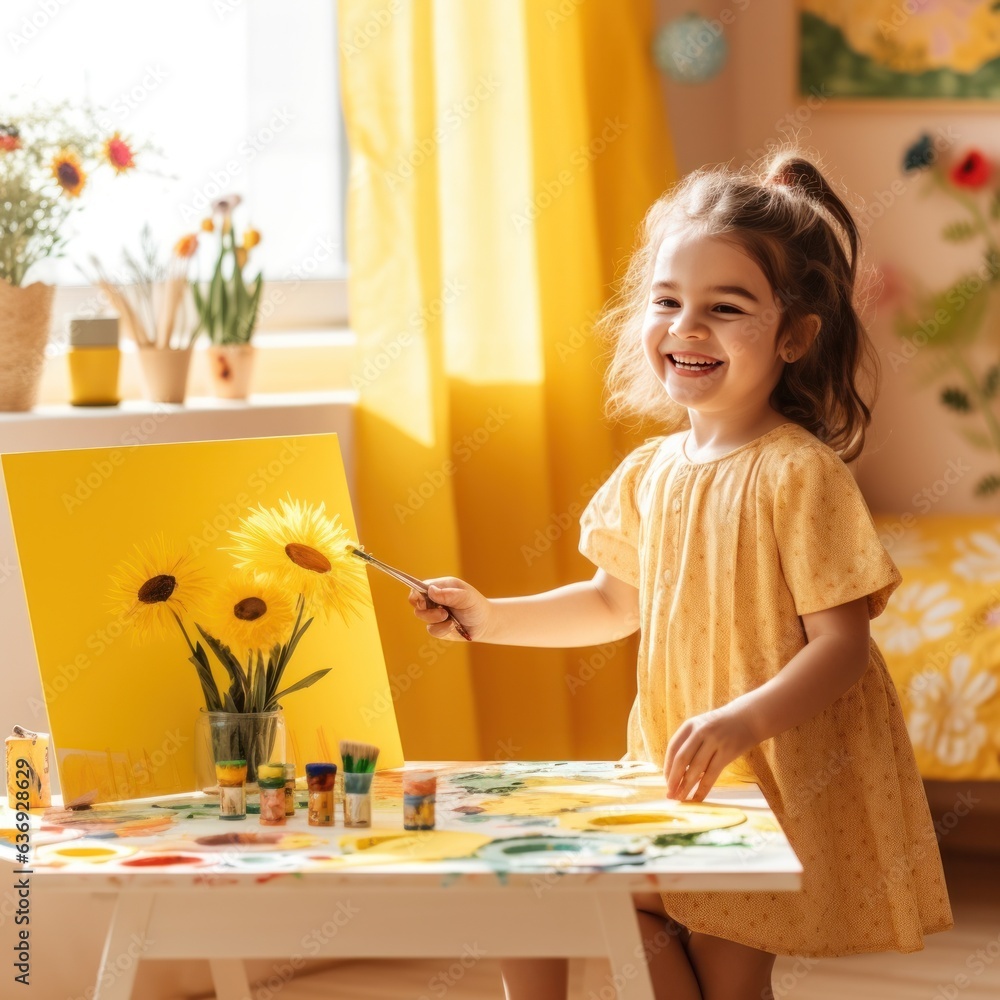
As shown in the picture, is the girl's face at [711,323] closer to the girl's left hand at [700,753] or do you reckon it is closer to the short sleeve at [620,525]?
the short sleeve at [620,525]

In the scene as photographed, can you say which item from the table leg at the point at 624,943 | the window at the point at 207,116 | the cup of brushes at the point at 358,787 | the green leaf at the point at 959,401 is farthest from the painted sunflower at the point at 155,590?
the green leaf at the point at 959,401

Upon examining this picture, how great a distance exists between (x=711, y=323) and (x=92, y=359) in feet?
2.96

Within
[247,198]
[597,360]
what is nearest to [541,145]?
[597,360]

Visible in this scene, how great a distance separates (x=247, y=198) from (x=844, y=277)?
1167mm

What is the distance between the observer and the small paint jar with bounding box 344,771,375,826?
3.18ft

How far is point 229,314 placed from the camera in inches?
75.9

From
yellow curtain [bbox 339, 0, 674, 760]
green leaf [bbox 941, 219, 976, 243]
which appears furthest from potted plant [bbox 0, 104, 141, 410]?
green leaf [bbox 941, 219, 976, 243]

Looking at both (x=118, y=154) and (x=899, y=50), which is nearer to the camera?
(x=118, y=154)

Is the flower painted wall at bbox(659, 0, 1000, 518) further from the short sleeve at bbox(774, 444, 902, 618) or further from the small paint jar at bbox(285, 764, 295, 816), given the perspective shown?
the small paint jar at bbox(285, 764, 295, 816)

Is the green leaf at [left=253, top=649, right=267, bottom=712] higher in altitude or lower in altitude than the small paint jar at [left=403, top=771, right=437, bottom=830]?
higher

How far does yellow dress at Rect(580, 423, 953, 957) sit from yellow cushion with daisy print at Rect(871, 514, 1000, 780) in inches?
33.5

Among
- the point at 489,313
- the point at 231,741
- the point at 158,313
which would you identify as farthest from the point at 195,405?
the point at 231,741

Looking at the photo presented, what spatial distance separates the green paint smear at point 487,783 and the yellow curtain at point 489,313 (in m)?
0.79

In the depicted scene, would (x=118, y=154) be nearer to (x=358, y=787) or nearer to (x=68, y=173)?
(x=68, y=173)
